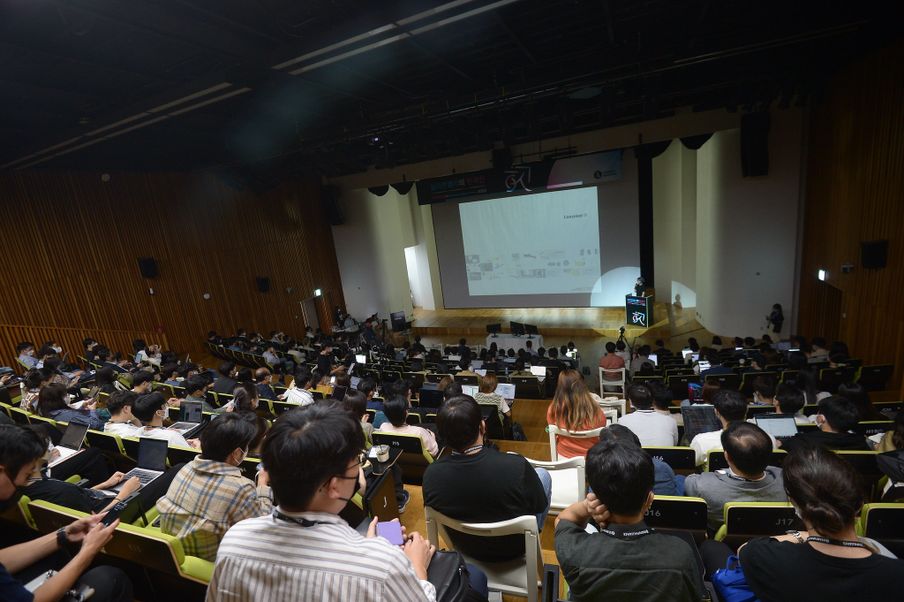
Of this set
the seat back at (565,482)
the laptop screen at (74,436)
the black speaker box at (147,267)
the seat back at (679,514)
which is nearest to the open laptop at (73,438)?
the laptop screen at (74,436)

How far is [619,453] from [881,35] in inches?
330

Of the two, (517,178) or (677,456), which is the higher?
(517,178)

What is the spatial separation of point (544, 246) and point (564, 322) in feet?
8.19

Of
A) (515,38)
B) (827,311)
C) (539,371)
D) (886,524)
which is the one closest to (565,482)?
(886,524)

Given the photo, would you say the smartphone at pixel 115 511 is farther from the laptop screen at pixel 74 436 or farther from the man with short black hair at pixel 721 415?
the man with short black hair at pixel 721 415

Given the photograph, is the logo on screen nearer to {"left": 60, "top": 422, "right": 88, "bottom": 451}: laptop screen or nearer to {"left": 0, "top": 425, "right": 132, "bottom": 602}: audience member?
{"left": 60, "top": 422, "right": 88, "bottom": 451}: laptop screen

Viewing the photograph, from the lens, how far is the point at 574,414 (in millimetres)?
3529

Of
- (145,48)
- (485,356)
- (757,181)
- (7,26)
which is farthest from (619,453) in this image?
(757,181)

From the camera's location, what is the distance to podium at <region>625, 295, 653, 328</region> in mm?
12641

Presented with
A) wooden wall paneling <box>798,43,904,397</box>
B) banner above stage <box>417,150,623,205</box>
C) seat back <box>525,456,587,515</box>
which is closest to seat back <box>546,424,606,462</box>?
seat back <box>525,456,587,515</box>

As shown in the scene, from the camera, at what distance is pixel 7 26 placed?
4.69m

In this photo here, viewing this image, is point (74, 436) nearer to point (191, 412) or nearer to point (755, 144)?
point (191, 412)

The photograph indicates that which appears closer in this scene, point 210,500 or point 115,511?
point 210,500

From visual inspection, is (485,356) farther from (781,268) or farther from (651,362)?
(781,268)
